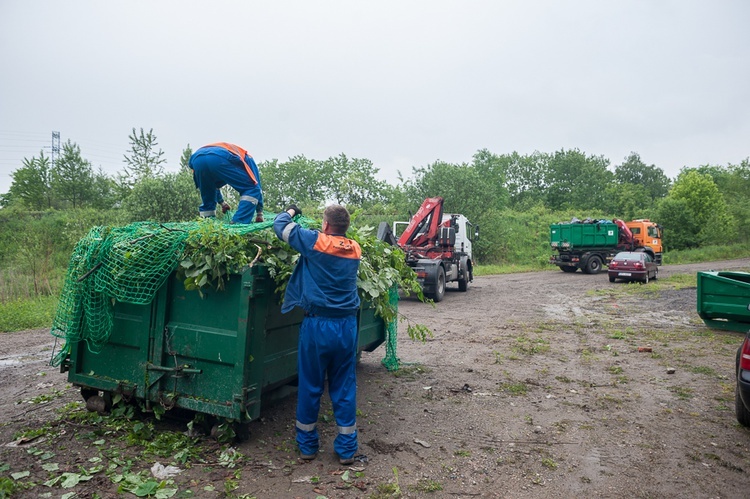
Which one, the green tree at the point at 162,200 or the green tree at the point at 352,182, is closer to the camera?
the green tree at the point at 162,200

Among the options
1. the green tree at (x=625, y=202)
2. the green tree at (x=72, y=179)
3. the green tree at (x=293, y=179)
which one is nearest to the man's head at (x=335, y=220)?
the green tree at (x=72, y=179)

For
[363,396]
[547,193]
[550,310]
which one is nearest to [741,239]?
[547,193]

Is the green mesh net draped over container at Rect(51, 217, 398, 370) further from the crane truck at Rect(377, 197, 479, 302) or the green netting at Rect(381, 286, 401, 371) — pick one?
the crane truck at Rect(377, 197, 479, 302)

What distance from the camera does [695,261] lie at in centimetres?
3139

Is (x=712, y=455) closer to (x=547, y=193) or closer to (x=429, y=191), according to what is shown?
(x=429, y=191)

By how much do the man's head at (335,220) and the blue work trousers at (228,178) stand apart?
1783mm

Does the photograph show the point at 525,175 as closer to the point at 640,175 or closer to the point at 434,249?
the point at 640,175

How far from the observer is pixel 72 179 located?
2875 cm

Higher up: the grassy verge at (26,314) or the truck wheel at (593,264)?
the truck wheel at (593,264)

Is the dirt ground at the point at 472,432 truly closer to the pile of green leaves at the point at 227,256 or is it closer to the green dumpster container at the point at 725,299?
the green dumpster container at the point at 725,299

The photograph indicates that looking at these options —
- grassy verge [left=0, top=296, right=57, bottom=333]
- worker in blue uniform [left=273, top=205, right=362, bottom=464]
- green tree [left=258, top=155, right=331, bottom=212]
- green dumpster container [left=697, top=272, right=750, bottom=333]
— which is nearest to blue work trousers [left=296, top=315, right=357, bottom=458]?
worker in blue uniform [left=273, top=205, right=362, bottom=464]

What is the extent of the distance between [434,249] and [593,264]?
12784 mm

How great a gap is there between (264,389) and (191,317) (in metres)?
0.84

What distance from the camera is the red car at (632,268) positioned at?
1852cm
